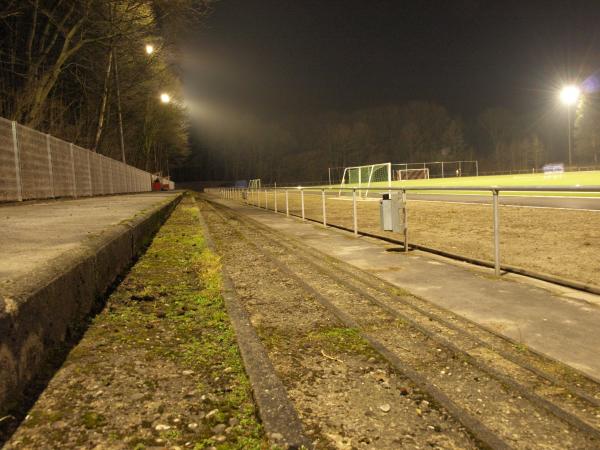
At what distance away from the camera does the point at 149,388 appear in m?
2.18

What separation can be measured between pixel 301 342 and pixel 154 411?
1.26 metres

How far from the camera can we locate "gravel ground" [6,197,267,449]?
5.82ft

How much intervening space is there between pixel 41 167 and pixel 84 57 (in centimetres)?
1095

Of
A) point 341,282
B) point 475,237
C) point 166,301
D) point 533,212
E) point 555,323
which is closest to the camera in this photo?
point 555,323

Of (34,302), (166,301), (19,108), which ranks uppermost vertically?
(19,108)

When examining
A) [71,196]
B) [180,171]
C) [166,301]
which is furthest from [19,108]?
[180,171]

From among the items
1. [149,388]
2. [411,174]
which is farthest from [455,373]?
[411,174]

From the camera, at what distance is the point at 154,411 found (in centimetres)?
198

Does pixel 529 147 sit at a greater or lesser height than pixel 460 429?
greater

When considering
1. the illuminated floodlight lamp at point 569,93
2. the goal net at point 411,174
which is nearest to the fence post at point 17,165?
the illuminated floodlight lamp at point 569,93

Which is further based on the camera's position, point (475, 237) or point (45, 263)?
point (475, 237)

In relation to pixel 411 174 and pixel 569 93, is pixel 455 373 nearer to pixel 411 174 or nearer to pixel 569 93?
pixel 569 93

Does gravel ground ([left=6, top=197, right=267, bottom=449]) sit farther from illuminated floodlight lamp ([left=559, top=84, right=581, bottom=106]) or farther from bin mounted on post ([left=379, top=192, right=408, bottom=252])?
illuminated floodlight lamp ([left=559, top=84, right=581, bottom=106])

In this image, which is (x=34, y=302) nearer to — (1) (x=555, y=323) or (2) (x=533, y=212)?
(1) (x=555, y=323)
